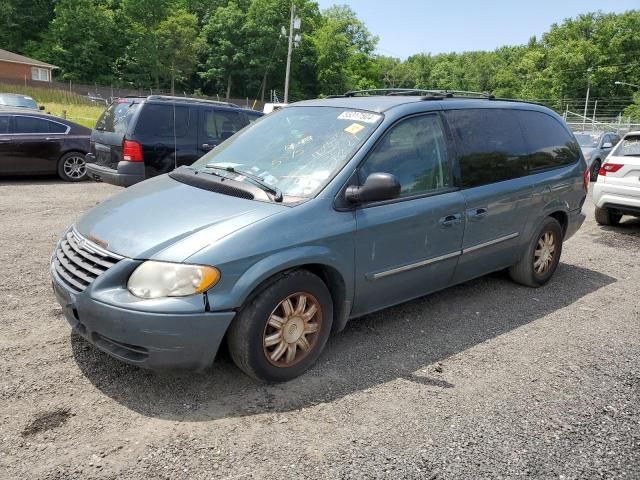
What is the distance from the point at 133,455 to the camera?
107 inches

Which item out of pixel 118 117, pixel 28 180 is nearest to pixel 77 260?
pixel 118 117

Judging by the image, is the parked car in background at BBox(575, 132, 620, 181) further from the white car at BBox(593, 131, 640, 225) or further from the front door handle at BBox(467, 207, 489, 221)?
the front door handle at BBox(467, 207, 489, 221)

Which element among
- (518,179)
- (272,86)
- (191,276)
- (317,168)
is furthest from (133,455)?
(272,86)

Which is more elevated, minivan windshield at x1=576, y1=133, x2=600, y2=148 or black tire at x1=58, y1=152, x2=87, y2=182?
minivan windshield at x1=576, y1=133, x2=600, y2=148

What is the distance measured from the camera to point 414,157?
13.7 ft

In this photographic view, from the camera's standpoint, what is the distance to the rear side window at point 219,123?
9477mm

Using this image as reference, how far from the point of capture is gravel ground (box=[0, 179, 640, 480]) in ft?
8.97

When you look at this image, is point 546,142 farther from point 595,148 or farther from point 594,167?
point 595,148

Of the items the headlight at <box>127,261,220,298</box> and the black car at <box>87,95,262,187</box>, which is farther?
the black car at <box>87,95,262,187</box>

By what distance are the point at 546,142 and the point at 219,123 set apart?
5.91m

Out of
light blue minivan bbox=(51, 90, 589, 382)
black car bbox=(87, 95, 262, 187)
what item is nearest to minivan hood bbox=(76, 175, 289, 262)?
light blue minivan bbox=(51, 90, 589, 382)

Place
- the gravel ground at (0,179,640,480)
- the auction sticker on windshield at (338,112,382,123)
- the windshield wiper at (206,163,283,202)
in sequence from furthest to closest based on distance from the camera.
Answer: the auction sticker on windshield at (338,112,382,123), the windshield wiper at (206,163,283,202), the gravel ground at (0,179,640,480)

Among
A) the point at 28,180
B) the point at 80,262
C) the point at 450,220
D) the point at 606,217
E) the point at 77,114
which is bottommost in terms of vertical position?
the point at 28,180

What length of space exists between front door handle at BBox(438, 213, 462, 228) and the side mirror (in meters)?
0.78
